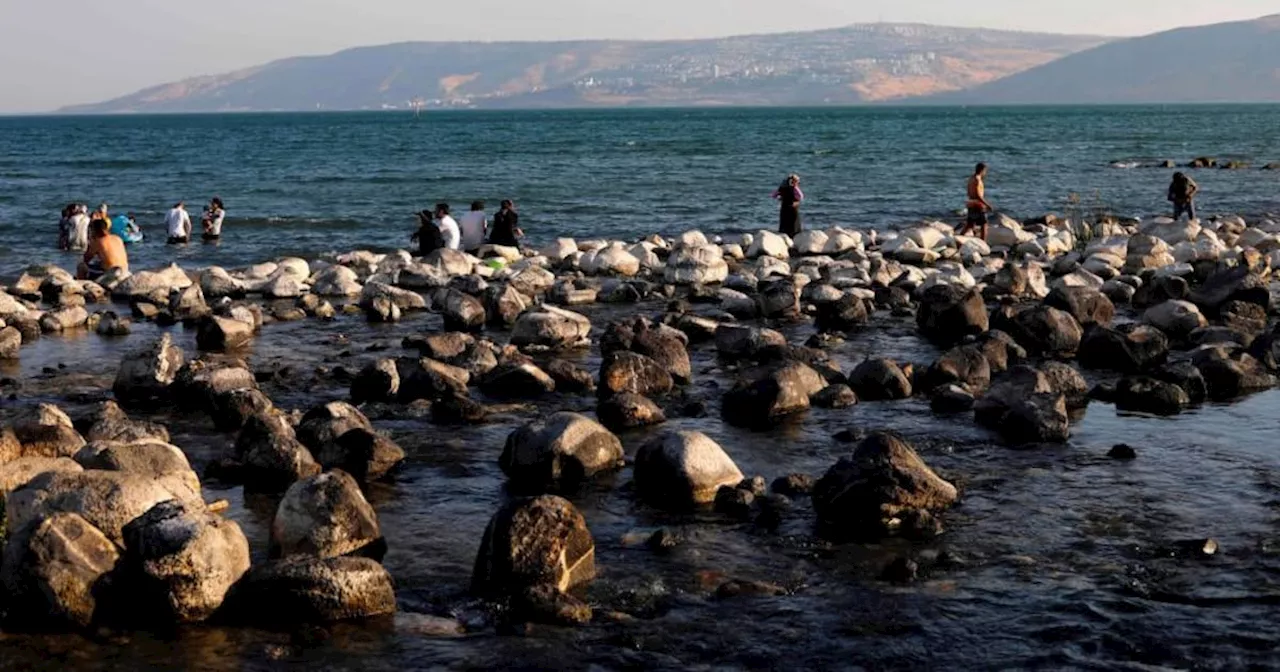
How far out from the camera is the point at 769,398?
640 inches

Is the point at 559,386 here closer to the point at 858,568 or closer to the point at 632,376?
the point at 632,376

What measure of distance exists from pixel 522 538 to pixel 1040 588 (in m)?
3.85

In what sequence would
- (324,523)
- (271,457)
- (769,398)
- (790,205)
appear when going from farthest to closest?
(790,205) < (769,398) < (271,457) < (324,523)

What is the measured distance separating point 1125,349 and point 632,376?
666cm

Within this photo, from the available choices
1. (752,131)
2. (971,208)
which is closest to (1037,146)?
(752,131)

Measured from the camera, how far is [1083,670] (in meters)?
9.38

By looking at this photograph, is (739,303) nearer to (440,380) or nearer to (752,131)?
(440,380)

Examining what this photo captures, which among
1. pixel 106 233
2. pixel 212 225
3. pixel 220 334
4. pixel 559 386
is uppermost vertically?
pixel 106 233

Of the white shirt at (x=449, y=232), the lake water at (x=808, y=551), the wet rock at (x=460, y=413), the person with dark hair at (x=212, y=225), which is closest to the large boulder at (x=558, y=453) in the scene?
the lake water at (x=808, y=551)

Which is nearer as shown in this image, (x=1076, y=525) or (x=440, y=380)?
(x=1076, y=525)

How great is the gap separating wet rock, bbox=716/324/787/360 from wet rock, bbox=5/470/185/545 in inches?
404

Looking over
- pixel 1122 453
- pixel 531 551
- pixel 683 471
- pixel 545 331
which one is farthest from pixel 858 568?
pixel 545 331

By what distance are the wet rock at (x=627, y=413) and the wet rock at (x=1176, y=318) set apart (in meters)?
9.21

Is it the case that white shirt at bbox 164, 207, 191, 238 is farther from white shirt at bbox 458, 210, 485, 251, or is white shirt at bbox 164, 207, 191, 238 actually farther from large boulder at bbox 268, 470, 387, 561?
large boulder at bbox 268, 470, 387, 561
